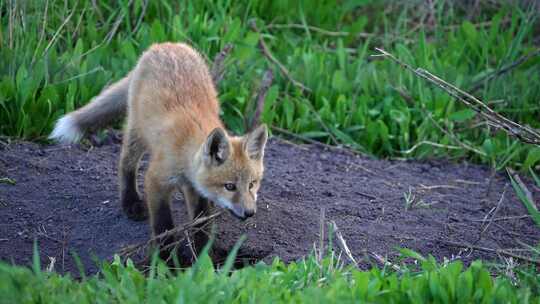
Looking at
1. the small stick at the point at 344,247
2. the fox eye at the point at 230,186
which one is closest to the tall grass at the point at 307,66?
the fox eye at the point at 230,186

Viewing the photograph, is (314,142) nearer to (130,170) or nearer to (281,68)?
(281,68)

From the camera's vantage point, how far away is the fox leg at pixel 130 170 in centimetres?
595

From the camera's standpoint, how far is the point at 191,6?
8.19 m

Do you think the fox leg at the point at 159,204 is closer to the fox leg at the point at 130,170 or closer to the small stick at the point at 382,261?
the fox leg at the point at 130,170

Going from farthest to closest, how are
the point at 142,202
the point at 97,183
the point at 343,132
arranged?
the point at 343,132 < the point at 97,183 < the point at 142,202

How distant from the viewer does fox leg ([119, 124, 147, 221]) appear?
5952mm

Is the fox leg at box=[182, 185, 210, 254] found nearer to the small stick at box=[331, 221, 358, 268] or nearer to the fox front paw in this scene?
the fox front paw

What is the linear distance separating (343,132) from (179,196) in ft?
6.08

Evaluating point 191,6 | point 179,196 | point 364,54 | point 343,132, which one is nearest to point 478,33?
point 364,54

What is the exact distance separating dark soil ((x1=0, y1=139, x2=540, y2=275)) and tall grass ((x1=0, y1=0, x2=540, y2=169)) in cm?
42

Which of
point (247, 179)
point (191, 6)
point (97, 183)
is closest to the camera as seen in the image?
point (247, 179)

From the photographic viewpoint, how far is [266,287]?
13.7 ft

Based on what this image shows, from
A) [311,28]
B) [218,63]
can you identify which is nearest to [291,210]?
[218,63]

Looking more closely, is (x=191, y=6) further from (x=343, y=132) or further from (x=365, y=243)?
(x=365, y=243)
